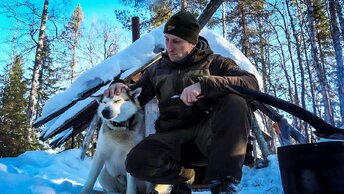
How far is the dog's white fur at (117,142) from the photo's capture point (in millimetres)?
3373

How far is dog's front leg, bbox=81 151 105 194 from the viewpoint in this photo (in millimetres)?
3412

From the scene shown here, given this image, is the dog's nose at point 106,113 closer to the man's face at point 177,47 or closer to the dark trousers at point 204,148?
the dark trousers at point 204,148

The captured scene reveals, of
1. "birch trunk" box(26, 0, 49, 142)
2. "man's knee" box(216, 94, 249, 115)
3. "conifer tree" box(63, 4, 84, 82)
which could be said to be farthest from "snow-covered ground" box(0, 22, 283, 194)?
"conifer tree" box(63, 4, 84, 82)

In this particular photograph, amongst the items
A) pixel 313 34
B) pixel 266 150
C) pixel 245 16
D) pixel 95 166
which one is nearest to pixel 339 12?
pixel 313 34

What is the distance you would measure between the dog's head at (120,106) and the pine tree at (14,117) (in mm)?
12554

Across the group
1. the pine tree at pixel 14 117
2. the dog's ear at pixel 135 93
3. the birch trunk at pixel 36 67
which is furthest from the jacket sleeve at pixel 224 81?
the pine tree at pixel 14 117

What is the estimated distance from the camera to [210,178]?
2.02m

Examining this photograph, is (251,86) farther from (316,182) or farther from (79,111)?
(79,111)

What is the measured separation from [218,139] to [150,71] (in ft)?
4.49

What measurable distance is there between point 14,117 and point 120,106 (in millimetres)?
18500

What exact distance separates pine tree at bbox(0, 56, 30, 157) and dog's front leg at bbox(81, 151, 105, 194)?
40.4 feet

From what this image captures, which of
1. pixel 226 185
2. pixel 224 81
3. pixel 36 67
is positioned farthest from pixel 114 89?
pixel 36 67

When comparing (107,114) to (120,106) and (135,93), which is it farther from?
(135,93)

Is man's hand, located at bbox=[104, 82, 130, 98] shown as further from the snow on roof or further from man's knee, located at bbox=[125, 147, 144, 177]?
the snow on roof
